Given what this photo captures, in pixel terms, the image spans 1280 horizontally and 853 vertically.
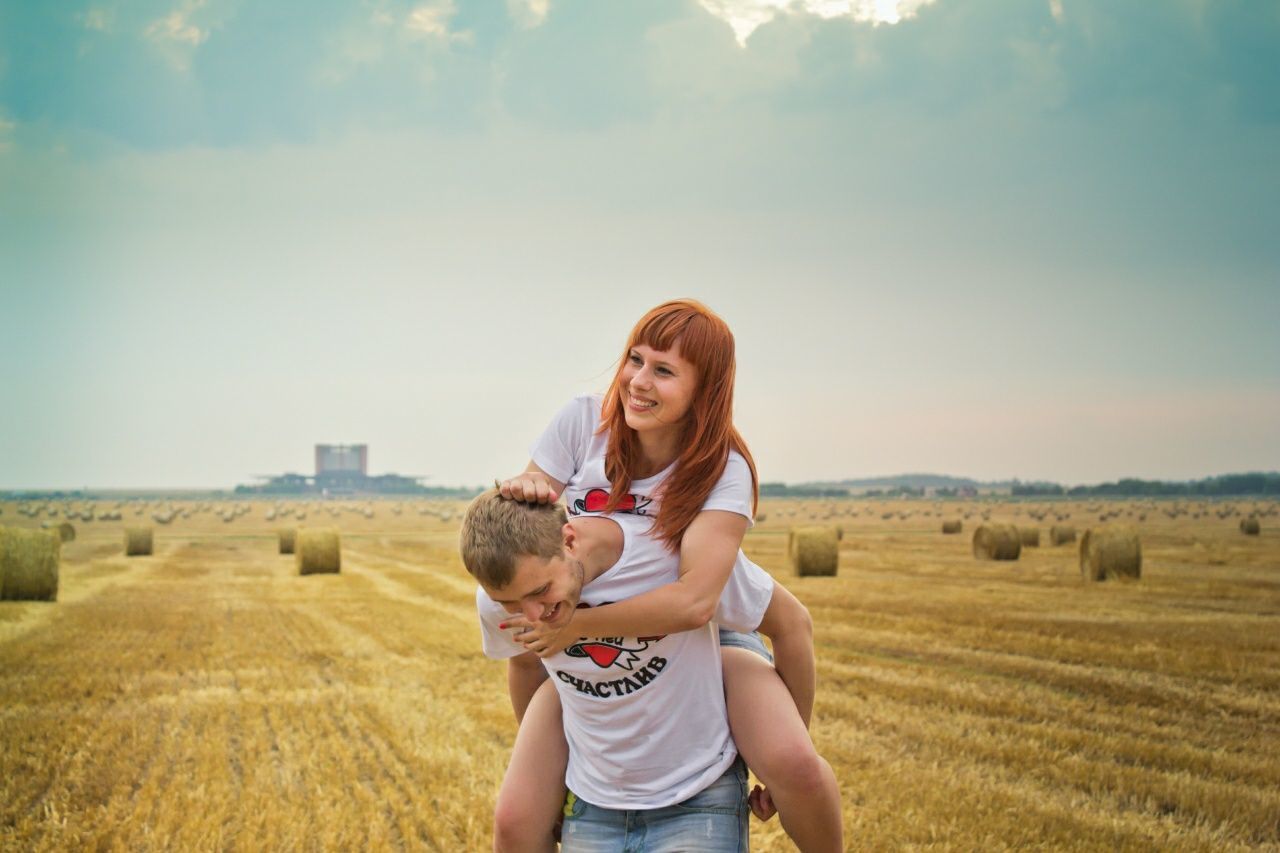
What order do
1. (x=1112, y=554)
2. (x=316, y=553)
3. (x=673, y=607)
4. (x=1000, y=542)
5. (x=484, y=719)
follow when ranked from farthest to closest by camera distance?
(x=1000, y=542) → (x=316, y=553) → (x=1112, y=554) → (x=484, y=719) → (x=673, y=607)

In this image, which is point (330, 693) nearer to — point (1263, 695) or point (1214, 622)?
point (1263, 695)

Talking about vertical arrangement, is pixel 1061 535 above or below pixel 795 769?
below

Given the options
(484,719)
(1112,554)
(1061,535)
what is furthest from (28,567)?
(1061,535)

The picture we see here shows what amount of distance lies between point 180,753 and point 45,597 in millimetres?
10768

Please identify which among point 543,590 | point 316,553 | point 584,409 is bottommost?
point 316,553

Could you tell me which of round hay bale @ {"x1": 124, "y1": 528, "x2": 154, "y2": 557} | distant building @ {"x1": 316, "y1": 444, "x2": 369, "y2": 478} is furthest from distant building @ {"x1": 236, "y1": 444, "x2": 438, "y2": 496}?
round hay bale @ {"x1": 124, "y1": 528, "x2": 154, "y2": 557}

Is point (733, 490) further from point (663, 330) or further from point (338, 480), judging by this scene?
point (338, 480)

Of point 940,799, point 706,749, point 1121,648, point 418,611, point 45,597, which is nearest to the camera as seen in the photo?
point 706,749

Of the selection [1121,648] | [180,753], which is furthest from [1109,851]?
[1121,648]

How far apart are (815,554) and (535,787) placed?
17.9 metres

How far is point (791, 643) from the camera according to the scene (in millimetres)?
3322

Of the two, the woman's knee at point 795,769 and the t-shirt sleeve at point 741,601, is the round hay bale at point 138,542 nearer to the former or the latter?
the t-shirt sleeve at point 741,601

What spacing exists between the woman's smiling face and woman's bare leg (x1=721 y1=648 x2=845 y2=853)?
783 mm

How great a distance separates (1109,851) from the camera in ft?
18.7
